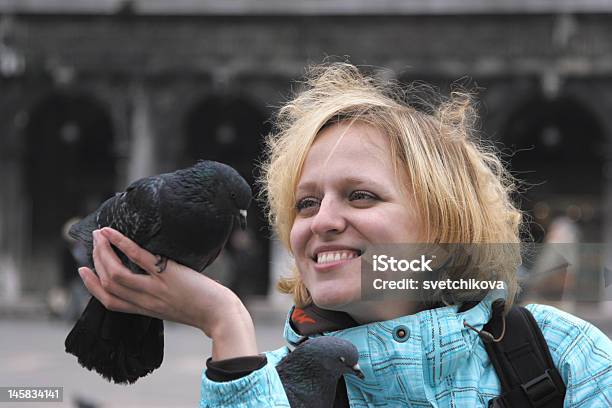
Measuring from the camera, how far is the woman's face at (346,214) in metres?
1.69

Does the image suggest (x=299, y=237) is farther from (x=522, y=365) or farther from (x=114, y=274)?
(x=522, y=365)

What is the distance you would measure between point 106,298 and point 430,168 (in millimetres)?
704

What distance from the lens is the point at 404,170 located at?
5.84ft

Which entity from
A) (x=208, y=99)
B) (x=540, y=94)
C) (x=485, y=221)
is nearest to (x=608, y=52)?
(x=540, y=94)

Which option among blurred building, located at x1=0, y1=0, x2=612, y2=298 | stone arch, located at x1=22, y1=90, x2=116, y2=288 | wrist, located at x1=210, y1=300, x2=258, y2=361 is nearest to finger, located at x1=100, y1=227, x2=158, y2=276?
wrist, located at x1=210, y1=300, x2=258, y2=361

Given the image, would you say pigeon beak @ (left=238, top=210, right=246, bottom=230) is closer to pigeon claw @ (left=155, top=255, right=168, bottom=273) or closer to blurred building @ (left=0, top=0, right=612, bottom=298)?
pigeon claw @ (left=155, top=255, right=168, bottom=273)

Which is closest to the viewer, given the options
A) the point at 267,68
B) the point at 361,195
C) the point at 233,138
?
the point at 361,195

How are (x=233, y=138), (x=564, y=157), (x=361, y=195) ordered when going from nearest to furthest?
(x=361, y=195), (x=564, y=157), (x=233, y=138)

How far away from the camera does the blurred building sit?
695 inches

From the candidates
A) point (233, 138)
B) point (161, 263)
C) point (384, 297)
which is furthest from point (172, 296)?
point (233, 138)

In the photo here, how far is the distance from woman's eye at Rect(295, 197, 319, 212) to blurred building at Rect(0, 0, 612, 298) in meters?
15.5

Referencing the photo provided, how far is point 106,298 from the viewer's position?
A: 163 cm

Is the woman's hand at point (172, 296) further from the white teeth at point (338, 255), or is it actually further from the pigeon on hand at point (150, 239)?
the white teeth at point (338, 255)

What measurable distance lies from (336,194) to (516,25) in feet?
55.4
